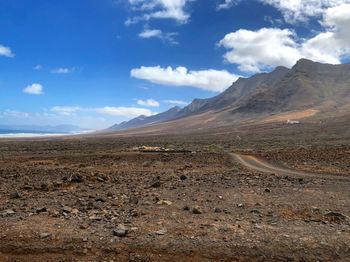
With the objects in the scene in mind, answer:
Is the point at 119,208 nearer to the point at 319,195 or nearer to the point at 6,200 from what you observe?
the point at 6,200

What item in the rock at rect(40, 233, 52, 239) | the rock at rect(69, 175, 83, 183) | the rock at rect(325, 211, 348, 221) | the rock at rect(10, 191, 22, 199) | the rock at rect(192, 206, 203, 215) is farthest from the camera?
the rock at rect(69, 175, 83, 183)

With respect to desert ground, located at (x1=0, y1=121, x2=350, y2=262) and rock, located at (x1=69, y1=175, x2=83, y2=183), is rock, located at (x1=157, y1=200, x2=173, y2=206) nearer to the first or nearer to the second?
desert ground, located at (x1=0, y1=121, x2=350, y2=262)

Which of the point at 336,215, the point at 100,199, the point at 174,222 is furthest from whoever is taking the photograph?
the point at 100,199

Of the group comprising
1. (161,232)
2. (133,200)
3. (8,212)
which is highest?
(8,212)

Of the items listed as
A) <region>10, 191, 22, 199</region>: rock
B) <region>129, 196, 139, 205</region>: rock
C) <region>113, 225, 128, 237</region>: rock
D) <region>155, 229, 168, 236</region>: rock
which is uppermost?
<region>10, 191, 22, 199</region>: rock

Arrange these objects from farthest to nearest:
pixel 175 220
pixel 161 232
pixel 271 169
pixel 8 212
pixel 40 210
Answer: pixel 271 169 → pixel 40 210 → pixel 8 212 → pixel 175 220 → pixel 161 232

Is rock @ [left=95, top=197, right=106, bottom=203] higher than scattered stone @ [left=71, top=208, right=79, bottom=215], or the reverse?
rock @ [left=95, top=197, right=106, bottom=203]

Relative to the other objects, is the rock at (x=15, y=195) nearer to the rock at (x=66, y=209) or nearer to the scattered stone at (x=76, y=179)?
the rock at (x=66, y=209)

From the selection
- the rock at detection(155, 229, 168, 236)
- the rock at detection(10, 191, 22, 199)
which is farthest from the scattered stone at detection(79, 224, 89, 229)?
the rock at detection(10, 191, 22, 199)

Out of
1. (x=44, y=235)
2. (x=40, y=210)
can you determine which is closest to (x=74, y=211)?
→ (x=40, y=210)

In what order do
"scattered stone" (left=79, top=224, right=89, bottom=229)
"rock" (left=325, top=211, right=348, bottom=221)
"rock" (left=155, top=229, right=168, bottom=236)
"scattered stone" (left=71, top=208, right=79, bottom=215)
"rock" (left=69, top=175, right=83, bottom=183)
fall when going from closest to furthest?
"rock" (left=155, top=229, right=168, bottom=236) → "scattered stone" (left=79, top=224, right=89, bottom=229) → "rock" (left=325, top=211, right=348, bottom=221) → "scattered stone" (left=71, top=208, right=79, bottom=215) → "rock" (left=69, top=175, right=83, bottom=183)

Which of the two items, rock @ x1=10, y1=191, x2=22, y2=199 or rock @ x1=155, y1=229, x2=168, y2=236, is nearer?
rock @ x1=155, y1=229, x2=168, y2=236

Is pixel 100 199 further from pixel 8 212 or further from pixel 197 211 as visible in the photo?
pixel 197 211

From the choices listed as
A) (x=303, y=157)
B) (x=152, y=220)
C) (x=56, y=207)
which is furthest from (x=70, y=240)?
(x=303, y=157)
